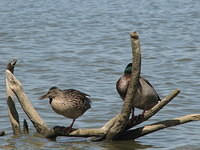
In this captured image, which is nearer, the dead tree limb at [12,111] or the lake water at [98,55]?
the dead tree limb at [12,111]

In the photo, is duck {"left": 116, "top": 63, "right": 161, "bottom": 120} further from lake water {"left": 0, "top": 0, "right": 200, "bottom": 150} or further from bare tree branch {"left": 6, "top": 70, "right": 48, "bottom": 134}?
bare tree branch {"left": 6, "top": 70, "right": 48, "bottom": 134}

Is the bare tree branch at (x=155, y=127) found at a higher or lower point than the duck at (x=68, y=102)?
lower

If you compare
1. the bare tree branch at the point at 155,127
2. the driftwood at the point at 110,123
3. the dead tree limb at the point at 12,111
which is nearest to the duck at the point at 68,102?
the driftwood at the point at 110,123

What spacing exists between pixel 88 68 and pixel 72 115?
20.8 ft

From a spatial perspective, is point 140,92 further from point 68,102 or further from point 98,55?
point 98,55

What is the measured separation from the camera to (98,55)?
1664 centimetres

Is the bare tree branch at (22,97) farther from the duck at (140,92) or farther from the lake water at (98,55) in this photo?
the duck at (140,92)

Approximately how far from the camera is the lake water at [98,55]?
9688 mm

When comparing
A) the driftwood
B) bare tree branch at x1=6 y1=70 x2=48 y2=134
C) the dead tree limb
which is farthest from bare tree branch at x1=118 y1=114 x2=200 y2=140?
the dead tree limb

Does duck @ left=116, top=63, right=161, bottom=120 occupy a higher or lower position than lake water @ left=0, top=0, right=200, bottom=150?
higher

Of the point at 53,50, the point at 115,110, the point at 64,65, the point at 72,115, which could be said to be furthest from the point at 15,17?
the point at 72,115

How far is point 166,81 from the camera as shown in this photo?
13.5 meters

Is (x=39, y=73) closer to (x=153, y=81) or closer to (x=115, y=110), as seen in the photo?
(x=153, y=81)

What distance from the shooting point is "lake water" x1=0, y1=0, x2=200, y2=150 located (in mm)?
9688
